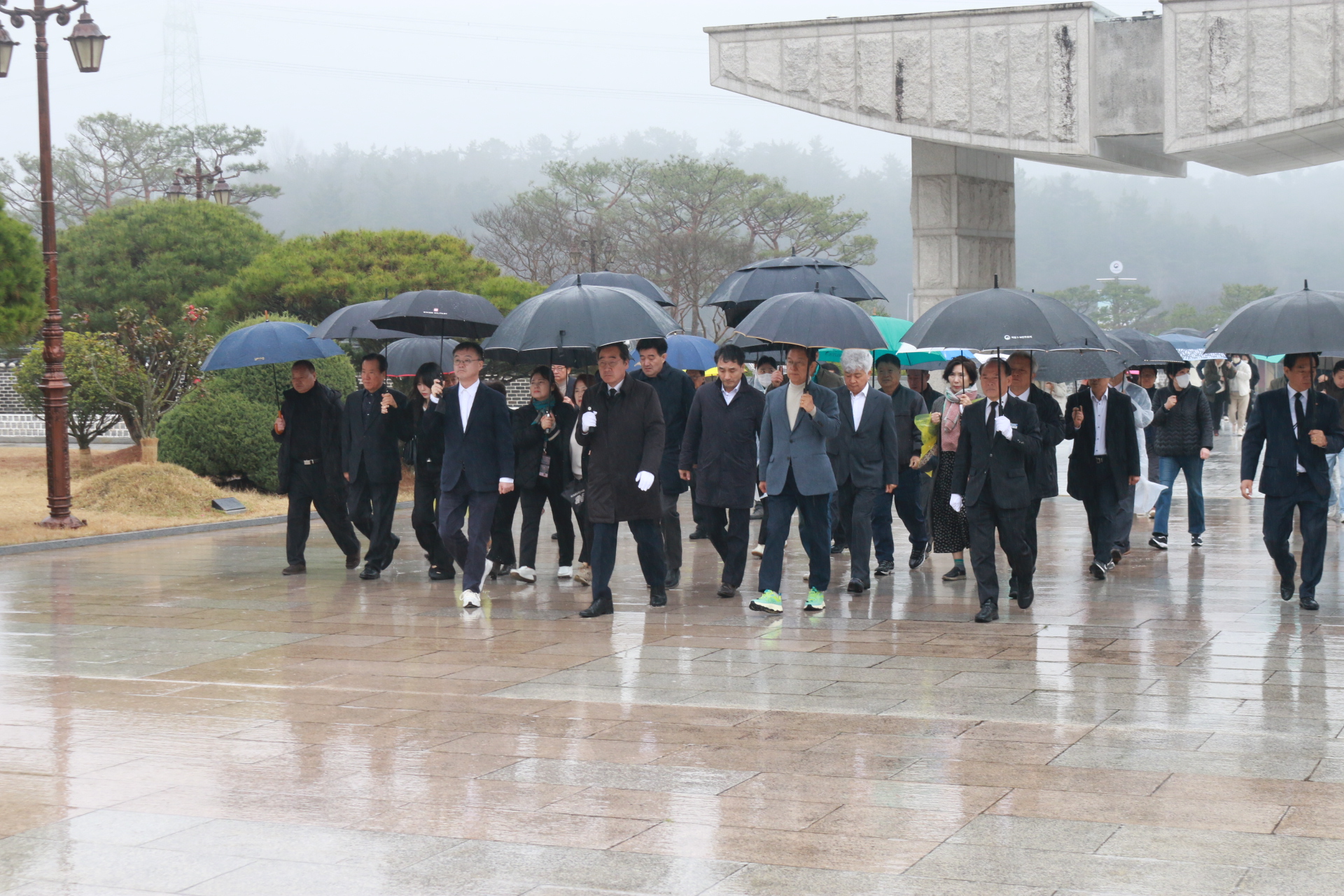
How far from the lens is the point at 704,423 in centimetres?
941

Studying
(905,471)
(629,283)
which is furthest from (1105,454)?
(629,283)

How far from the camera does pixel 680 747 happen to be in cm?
567

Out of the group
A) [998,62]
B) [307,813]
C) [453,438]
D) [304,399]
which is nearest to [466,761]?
[307,813]

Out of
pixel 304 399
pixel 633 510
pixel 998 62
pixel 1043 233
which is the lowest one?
pixel 633 510

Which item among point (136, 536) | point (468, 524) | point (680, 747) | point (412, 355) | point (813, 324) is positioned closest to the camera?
point (680, 747)

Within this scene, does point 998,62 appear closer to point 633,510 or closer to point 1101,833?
point 633,510

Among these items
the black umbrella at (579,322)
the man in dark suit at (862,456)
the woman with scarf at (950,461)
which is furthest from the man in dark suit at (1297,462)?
the black umbrella at (579,322)

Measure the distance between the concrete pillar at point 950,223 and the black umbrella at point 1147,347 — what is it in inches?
393

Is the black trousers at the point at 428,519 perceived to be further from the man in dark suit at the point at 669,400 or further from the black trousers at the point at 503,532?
the man in dark suit at the point at 669,400

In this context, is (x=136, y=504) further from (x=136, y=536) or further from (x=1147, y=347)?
(x=1147, y=347)

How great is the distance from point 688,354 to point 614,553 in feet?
15.3

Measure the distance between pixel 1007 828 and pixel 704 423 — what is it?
16.8 feet

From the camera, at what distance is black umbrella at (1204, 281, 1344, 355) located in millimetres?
8180

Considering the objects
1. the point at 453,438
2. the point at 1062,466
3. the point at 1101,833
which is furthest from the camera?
the point at 1062,466
